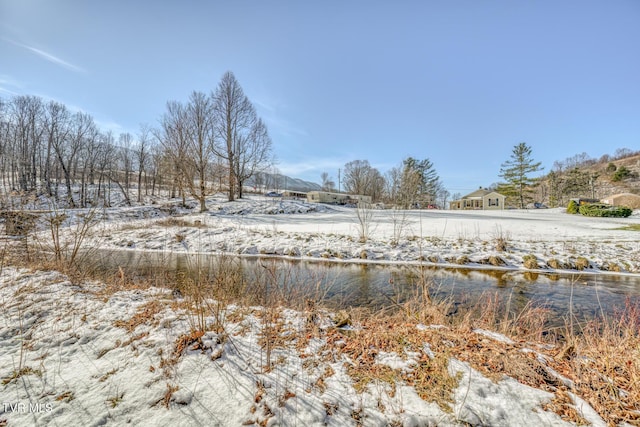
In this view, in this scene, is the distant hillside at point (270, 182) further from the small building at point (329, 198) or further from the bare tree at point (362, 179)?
the bare tree at point (362, 179)

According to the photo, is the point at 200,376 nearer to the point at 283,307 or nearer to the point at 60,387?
the point at 60,387

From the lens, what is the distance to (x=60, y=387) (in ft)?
7.46

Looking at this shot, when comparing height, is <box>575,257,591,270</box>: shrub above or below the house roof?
below

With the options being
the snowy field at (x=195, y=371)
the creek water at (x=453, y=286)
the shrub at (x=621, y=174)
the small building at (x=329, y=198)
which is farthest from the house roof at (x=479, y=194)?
the snowy field at (x=195, y=371)

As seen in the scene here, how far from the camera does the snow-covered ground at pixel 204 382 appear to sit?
77.9 inches

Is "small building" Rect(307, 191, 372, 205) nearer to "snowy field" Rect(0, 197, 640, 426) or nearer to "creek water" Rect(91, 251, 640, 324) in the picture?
"creek water" Rect(91, 251, 640, 324)

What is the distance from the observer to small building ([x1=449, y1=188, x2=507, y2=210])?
39.0m

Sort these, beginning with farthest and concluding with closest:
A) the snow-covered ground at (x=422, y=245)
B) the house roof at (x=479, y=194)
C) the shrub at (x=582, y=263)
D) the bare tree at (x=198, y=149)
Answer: the house roof at (x=479, y=194) → the bare tree at (x=198, y=149) → the snow-covered ground at (x=422, y=245) → the shrub at (x=582, y=263)

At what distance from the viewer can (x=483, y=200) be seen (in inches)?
1586

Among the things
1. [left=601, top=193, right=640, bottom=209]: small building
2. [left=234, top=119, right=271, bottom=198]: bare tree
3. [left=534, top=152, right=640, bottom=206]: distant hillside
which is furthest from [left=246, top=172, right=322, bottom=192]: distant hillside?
[left=534, top=152, right=640, bottom=206]: distant hillside

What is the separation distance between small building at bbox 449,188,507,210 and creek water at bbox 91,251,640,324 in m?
36.7

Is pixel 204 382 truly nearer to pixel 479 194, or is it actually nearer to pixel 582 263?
pixel 582 263

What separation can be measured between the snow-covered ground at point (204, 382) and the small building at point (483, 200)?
44.4m

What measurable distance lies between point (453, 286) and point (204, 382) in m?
6.16
